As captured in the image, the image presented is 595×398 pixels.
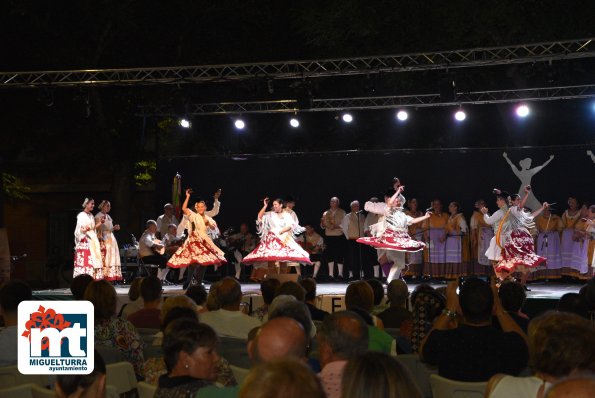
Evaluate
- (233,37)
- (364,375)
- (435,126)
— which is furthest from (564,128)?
(364,375)

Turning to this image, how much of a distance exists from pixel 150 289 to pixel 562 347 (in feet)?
12.7

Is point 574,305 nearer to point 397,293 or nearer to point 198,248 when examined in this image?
point 397,293

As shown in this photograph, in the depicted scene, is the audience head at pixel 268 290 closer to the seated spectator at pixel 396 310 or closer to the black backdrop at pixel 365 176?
the seated spectator at pixel 396 310

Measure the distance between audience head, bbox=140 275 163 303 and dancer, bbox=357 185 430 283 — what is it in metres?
7.79

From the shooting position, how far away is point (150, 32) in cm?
2258

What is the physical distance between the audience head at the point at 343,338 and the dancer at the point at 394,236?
10332mm

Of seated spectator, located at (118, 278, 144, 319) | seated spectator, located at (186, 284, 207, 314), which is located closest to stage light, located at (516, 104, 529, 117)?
seated spectator, located at (118, 278, 144, 319)

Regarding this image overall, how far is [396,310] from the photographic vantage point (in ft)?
21.7

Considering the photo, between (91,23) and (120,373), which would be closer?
(120,373)

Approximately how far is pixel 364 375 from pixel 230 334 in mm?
3725

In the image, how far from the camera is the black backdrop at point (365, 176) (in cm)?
1722

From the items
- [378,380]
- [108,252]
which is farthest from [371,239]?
[378,380]

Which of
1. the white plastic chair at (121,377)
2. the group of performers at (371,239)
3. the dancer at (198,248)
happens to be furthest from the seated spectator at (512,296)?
the dancer at (198,248)

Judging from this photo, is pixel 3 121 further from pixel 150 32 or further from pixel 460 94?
Result: pixel 460 94
